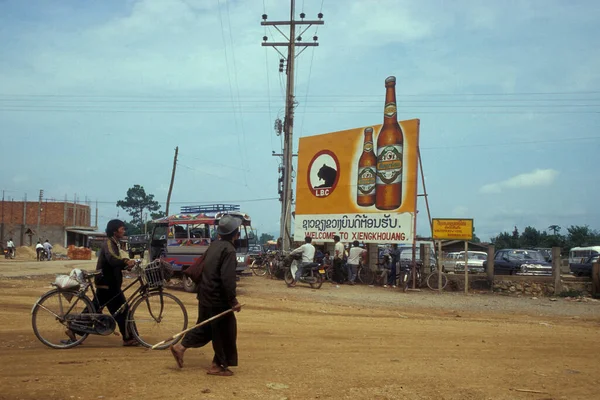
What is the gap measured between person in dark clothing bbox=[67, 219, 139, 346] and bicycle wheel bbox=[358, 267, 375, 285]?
15510 millimetres

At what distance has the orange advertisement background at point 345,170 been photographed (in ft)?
68.8

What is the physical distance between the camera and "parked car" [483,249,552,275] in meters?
25.0

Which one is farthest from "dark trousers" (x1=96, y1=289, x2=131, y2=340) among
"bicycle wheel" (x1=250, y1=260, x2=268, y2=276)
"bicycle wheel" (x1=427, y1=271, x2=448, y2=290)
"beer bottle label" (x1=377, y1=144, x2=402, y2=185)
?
"bicycle wheel" (x1=250, y1=260, x2=268, y2=276)

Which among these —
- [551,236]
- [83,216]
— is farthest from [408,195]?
[83,216]

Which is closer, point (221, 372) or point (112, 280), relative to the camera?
point (221, 372)

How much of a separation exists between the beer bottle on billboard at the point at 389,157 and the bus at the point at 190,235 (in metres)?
5.25

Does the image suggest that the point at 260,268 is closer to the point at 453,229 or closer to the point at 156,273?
the point at 453,229

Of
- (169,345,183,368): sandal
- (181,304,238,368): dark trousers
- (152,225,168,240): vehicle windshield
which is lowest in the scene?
(169,345,183,368): sandal

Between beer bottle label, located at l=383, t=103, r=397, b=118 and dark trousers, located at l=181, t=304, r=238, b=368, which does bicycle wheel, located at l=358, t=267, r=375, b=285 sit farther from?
dark trousers, located at l=181, t=304, r=238, b=368

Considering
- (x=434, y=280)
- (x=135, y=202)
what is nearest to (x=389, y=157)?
(x=434, y=280)

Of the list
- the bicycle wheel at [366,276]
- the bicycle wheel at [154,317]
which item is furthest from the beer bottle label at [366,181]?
the bicycle wheel at [154,317]

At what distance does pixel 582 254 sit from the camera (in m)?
34.6

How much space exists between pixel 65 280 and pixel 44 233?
59.0m

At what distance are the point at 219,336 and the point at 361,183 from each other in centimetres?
1740
